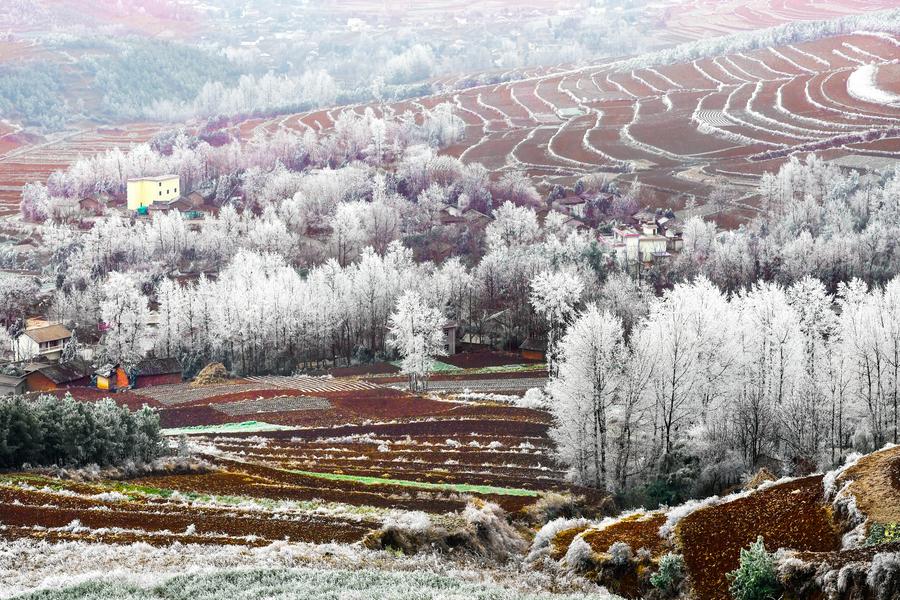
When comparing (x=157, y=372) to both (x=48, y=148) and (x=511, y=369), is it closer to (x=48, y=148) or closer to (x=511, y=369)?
(x=511, y=369)

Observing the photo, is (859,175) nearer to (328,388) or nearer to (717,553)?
(328,388)

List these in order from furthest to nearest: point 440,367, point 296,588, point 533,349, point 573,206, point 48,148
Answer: point 48,148 < point 573,206 < point 533,349 < point 440,367 < point 296,588

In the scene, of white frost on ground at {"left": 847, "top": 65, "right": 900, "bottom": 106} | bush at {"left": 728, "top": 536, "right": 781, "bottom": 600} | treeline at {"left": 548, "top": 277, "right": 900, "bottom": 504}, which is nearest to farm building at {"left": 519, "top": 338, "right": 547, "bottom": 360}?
treeline at {"left": 548, "top": 277, "right": 900, "bottom": 504}

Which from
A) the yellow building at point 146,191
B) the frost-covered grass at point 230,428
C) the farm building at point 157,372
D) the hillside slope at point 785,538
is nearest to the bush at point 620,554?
the hillside slope at point 785,538

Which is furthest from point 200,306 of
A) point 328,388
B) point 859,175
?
point 859,175

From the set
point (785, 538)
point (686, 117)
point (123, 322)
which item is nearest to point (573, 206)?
point (686, 117)

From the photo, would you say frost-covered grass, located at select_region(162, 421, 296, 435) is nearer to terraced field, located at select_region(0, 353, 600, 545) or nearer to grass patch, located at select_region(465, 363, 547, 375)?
terraced field, located at select_region(0, 353, 600, 545)

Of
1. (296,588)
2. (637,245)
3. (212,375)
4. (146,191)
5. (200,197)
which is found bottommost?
(212,375)
